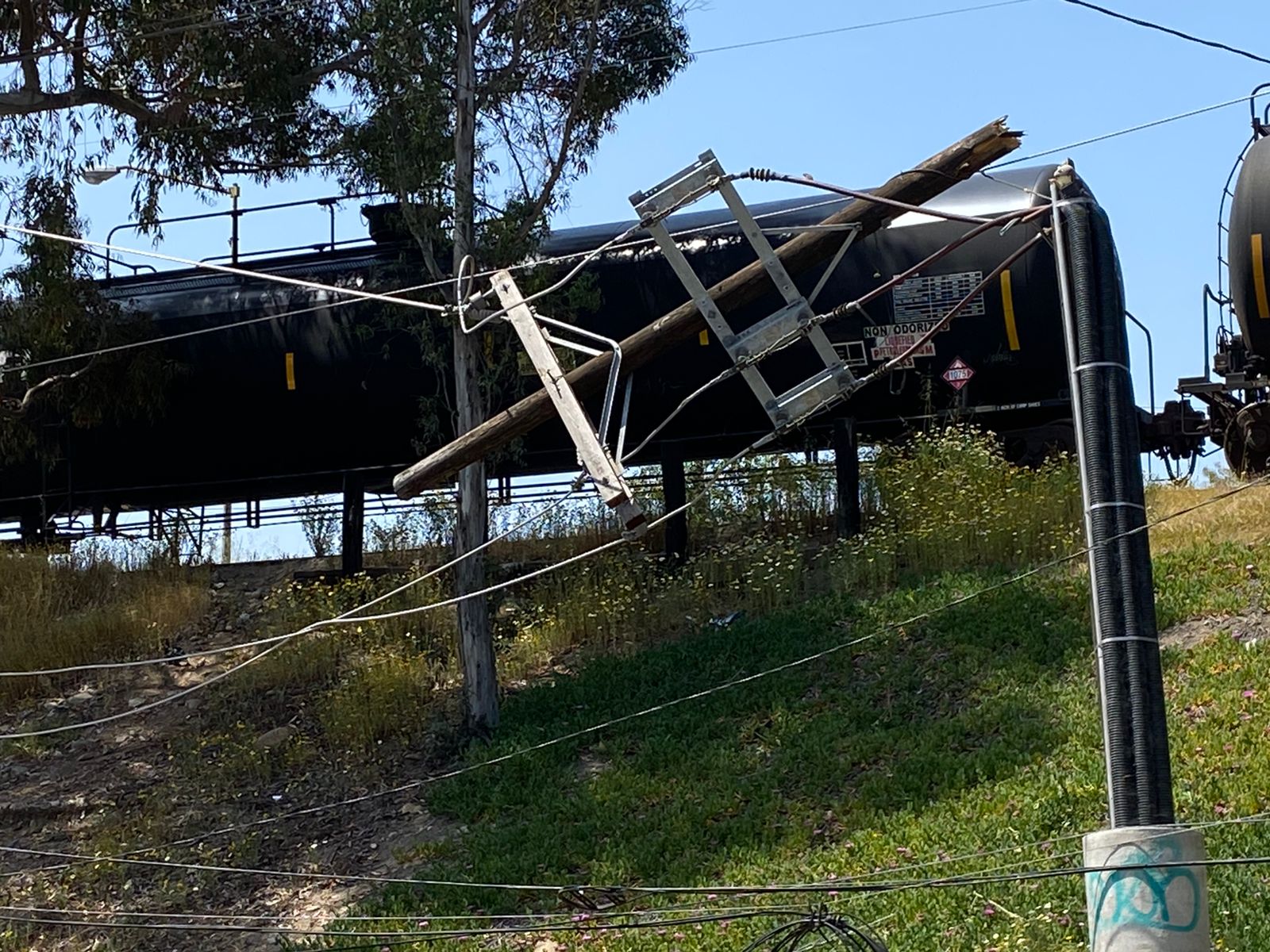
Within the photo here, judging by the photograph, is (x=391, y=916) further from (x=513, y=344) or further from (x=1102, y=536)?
(x=1102, y=536)

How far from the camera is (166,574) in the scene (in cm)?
2148

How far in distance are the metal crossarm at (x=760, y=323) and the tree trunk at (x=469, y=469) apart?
275 inches

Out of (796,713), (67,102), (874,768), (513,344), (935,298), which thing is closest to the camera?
(874,768)

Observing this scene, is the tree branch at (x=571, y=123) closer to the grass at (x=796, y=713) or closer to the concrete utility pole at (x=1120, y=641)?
the grass at (x=796, y=713)

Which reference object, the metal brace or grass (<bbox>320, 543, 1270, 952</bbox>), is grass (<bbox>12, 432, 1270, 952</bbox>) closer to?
grass (<bbox>320, 543, 1270, 952</bbox>)

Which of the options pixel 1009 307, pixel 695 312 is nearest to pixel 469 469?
pixel 1009 307

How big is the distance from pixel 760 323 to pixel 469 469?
7.92 metres

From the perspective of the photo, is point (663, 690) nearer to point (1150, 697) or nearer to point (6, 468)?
point (1150, 697)

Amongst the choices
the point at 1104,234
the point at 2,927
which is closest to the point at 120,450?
Result: the point at 2,927

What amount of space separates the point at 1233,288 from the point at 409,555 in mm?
10507

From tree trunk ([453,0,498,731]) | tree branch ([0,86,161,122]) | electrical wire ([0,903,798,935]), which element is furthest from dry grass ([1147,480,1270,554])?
tree branch ([0,86,161,122])

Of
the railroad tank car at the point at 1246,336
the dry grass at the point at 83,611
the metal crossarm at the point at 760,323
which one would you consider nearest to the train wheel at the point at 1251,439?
the railroad tank car at the point at 1246,336

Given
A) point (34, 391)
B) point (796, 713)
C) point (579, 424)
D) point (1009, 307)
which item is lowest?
point (796, 713)

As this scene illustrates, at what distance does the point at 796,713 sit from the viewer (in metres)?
15.2
